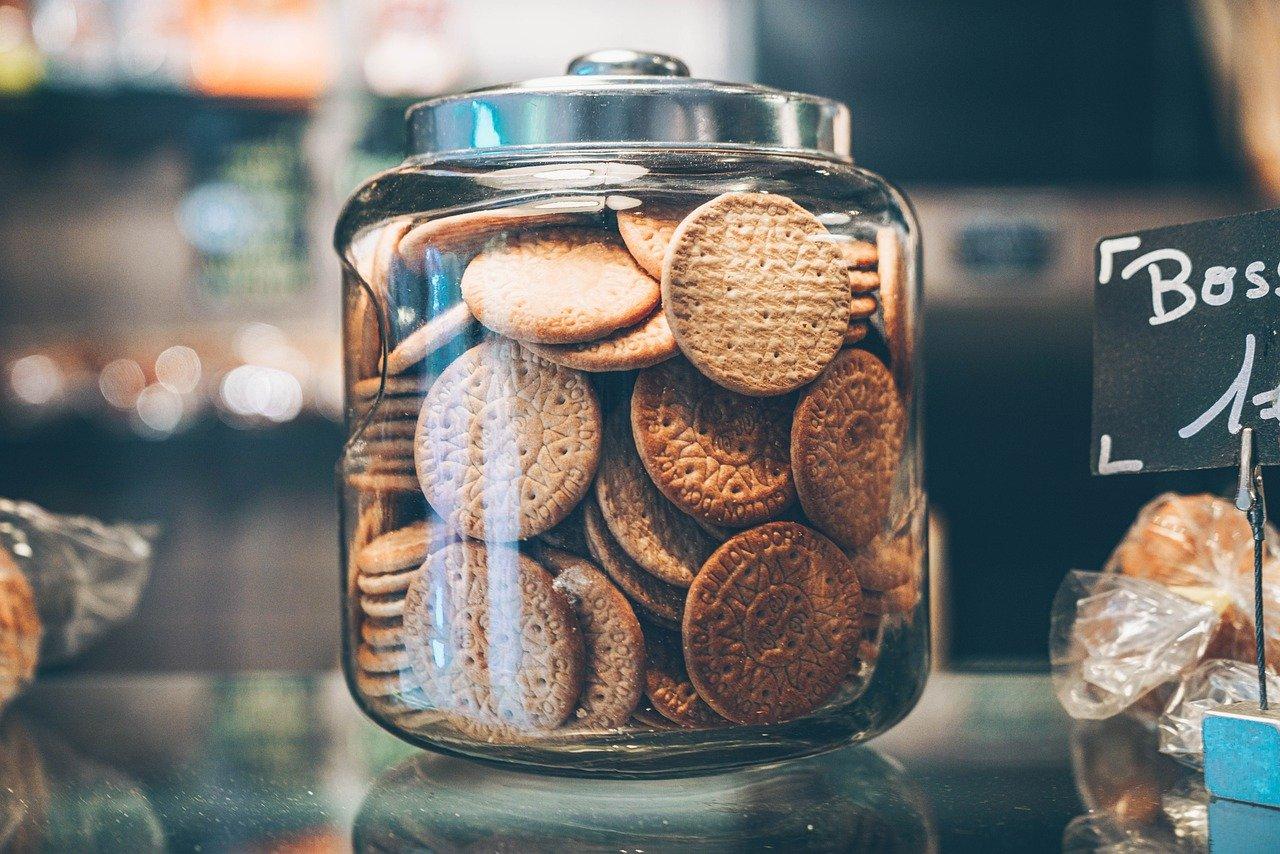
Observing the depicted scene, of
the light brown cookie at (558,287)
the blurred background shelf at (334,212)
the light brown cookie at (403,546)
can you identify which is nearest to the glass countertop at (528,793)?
the light brown cookie at (403,546)

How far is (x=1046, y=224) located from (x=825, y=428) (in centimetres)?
181

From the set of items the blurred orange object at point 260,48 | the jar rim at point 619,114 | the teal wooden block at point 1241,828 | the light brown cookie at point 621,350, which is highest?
the blurred orange object at point 260,48

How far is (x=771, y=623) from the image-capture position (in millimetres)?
534

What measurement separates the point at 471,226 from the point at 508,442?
10 cm

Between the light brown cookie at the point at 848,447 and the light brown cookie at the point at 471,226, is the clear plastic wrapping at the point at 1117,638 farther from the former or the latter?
the light brown cookie at the point at 471,226

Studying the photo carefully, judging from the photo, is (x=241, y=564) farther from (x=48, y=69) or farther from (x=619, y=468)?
(x=619, y=468)

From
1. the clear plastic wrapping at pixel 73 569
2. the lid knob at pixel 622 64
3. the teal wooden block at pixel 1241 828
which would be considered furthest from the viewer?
the clear plastic wrapping at pixel 73 569

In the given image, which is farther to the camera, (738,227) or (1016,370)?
(1016,370)

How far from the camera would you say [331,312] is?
2357 millimetres

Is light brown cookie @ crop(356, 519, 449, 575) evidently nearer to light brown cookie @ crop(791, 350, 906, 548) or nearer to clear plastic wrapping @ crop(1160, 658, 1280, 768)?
light brown cookie @ crop(791, 350, 906, 548)

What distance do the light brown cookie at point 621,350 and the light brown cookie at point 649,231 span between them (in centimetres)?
3

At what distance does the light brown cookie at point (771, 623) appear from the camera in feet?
1.70

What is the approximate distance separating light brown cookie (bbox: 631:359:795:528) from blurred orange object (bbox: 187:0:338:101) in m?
1.96

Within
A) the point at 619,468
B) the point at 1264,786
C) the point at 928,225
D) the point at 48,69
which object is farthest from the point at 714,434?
the point at 48,69
